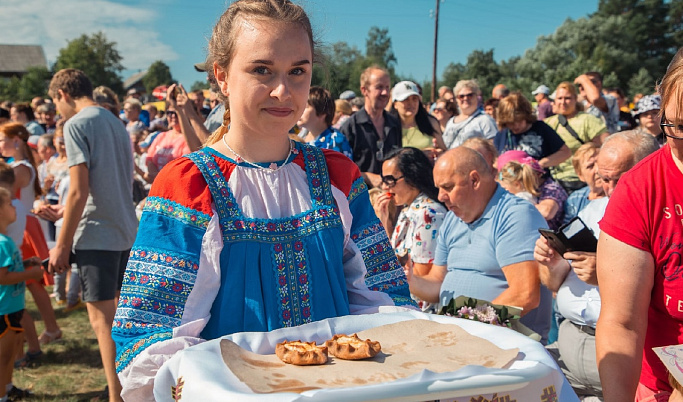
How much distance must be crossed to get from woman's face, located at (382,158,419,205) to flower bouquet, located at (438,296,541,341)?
5.20 feet

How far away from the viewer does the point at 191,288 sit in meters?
1.52

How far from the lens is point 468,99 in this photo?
7039 millimetres

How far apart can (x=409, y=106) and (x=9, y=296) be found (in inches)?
159

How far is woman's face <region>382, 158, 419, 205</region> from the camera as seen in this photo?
4.41 meters

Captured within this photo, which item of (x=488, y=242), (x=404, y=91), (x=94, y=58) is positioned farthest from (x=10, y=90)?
(x=488, y=242)

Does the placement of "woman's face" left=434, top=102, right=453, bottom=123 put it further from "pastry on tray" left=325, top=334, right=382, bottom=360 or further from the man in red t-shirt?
"pastry on tray" left=325, top=334, right=382, bottom=360

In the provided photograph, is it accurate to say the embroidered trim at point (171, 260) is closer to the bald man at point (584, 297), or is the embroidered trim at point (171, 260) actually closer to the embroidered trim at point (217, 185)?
the embroidered trim at point (217, 185)

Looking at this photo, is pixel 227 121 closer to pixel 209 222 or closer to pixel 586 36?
pixel 209 222

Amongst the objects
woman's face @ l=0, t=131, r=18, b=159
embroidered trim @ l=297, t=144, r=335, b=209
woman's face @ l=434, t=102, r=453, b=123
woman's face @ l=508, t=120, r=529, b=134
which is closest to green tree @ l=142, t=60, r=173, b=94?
woman's face @ l=434, t=102, r=453, b=123

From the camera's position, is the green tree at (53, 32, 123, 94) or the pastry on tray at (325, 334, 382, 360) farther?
the green tree at (53, 32, 123, 94)

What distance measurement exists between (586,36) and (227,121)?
180ft

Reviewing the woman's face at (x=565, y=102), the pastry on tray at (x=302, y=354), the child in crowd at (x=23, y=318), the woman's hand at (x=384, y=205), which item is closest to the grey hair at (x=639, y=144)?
the woman's hand at (x=384, y=205)

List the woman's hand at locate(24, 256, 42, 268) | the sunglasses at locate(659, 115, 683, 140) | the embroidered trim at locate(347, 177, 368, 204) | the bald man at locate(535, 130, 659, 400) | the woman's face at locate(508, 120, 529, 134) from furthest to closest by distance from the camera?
the woman's face at locate(508, 120, 529, 134)
the woman's hand at locate(24, 256, 42, 268)
the bald man at locate(535, 130, 659, 400)
the embroidered trim at locate(347, 177, 368, 204)
the sunglasses at locate(659, 115, 683, 140)

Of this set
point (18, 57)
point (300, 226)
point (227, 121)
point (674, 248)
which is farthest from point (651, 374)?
point (18, 57)
